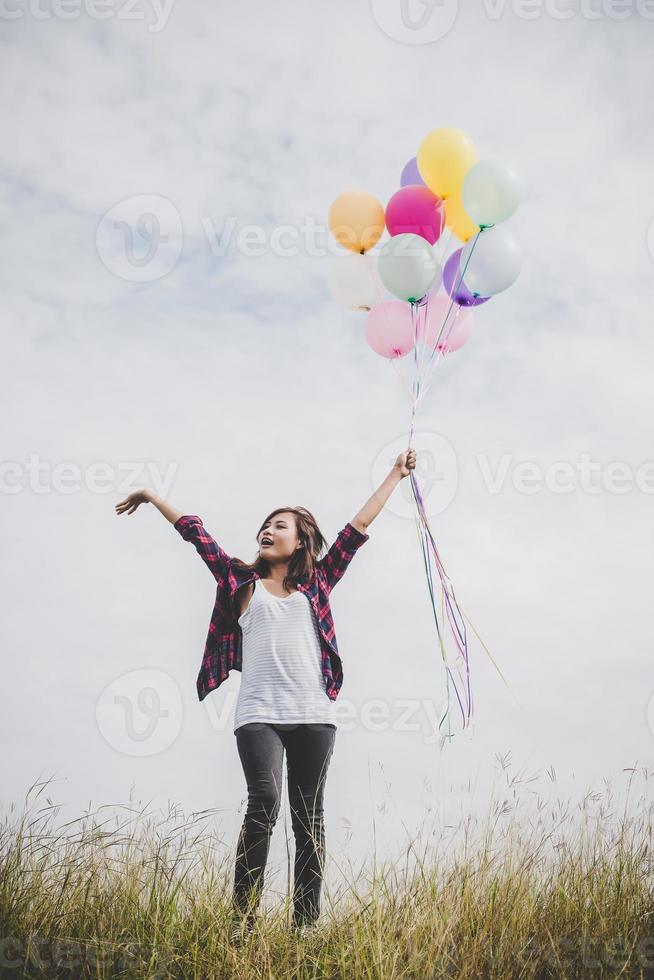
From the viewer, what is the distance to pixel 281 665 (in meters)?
2.75

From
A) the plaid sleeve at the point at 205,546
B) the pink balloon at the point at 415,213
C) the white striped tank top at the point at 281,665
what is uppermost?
the pink balloon at the point at 415,213

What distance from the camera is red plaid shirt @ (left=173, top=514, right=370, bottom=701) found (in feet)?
9.59

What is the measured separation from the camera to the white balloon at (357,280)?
3.72 metres

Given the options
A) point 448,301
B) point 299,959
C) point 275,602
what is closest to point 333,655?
point 275,602

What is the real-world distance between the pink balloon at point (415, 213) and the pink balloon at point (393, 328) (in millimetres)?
309

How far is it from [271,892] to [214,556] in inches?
45.5

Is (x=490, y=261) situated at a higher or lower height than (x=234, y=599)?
higher

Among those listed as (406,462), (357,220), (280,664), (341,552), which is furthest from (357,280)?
(280,664)

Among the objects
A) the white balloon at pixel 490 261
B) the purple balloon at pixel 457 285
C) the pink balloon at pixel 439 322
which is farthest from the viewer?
the pink balloon at pixel 439 322

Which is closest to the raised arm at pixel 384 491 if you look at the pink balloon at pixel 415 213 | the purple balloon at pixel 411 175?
the pink balloon at pixel 415 213

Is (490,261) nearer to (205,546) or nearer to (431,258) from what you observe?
(431,258)

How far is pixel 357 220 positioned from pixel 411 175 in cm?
55

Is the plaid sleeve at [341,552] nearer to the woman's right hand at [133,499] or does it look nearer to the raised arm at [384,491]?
the raised arm at [384,491]

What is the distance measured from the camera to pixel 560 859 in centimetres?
284
